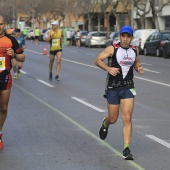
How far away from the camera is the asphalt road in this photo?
665 cm

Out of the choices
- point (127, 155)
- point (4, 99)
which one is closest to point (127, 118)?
point (127, 155)

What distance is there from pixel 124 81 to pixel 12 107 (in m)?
4.90

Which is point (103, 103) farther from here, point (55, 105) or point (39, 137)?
point (39, 137)

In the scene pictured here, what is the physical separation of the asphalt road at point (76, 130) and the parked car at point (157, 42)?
15.3m

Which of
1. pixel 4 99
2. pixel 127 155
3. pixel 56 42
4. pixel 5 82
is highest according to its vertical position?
pixel 56 42

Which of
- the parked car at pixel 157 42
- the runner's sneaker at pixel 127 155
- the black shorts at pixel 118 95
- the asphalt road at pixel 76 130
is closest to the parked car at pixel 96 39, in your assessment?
the parked car at pixel 157 42

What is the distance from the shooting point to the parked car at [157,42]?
3052 centimetres

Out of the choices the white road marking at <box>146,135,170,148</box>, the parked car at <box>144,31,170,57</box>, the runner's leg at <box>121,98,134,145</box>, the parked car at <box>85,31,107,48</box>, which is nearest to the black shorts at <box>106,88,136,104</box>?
the runner's leg at <box>121,98,134,145</box>

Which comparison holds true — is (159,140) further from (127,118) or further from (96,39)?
(96,39)

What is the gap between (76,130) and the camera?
878 centimetres

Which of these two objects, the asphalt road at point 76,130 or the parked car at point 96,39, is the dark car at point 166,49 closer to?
the asphalt road at point 76,130

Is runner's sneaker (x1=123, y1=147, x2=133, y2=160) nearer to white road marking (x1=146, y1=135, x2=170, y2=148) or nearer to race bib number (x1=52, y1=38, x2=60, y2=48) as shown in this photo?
white road marking (x1=146, y1=135, x2=170, y2=148)

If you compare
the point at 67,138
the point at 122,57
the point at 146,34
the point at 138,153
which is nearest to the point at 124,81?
the point at 122,57

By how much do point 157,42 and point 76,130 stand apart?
2290 cm
